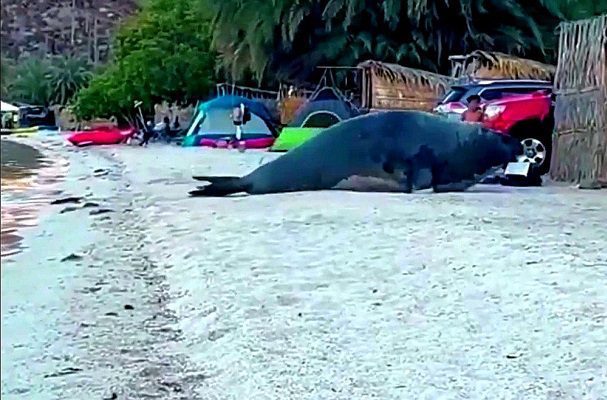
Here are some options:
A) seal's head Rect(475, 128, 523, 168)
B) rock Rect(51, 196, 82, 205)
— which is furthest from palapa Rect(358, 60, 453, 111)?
rock Rect(51, 196, 82, 205)

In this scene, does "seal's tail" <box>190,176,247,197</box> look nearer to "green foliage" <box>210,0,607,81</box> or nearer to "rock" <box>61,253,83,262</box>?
"rock" <box>61,253,83,262</box>

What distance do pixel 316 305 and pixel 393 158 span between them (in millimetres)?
6745

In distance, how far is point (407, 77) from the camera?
21094mm

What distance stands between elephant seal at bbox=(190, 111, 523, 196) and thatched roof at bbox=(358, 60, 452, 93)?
858 centimetres

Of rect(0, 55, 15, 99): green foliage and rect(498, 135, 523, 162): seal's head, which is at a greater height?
rect(0, 55, 15, 99): green foliage

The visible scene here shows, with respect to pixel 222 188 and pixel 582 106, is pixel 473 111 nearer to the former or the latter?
pixel 582 106

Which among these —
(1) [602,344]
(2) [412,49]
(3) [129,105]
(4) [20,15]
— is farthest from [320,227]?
(3) [129,105]

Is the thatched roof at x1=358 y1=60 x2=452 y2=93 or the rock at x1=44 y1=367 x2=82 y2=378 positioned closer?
the rock at x1=44 y1=367 x2=82 y2=378

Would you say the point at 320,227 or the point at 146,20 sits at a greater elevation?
the point at 146,20

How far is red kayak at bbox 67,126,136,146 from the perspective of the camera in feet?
102

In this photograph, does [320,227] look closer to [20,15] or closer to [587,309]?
[587,309]

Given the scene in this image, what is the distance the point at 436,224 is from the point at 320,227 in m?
0.93

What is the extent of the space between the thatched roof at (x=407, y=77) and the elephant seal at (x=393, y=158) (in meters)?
8.58

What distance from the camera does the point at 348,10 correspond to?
23500 mm
